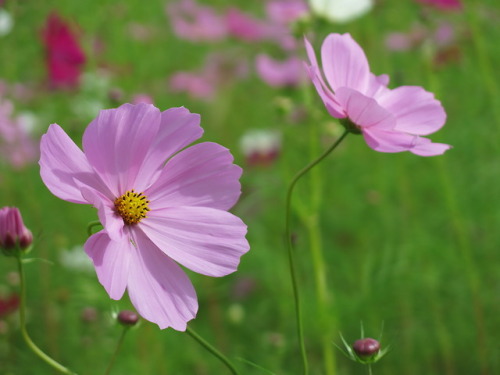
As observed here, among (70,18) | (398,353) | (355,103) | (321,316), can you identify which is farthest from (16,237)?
(70,18)

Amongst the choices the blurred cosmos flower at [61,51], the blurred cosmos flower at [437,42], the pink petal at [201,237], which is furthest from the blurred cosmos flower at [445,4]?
the pink petal at [201,237]

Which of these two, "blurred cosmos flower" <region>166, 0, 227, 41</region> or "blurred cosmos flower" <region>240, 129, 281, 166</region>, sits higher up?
"blurred cosmos flower" <region>166, 0, 227, 41</region>

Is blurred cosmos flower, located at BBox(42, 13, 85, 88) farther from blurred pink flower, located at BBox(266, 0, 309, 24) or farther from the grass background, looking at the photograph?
blurred pink flower, located at BBox(266, 0, 309, 24)

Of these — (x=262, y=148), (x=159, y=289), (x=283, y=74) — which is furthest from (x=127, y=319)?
(x=262, y=148)

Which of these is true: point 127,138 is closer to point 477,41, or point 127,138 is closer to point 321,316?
point 321,316

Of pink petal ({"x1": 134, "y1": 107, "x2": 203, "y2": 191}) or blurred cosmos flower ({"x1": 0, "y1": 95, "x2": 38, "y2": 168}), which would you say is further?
blurred cosmos flower ({"x1": 0, "y1": 95, "x2": 38, "y2": 168})

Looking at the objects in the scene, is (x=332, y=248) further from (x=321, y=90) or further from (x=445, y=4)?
(x=321, y=90)

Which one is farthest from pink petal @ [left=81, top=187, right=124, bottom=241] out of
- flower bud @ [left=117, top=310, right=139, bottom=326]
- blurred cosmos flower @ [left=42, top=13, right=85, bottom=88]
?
blurred cosmos flower @ [left=42, top=13, right=85, bottom=88]
